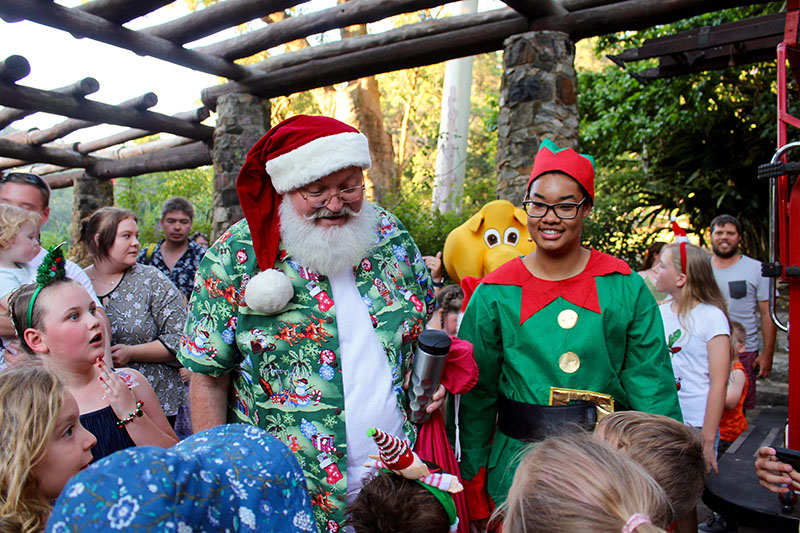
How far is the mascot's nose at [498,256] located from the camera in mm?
3582

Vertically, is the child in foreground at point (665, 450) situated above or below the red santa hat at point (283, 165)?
below

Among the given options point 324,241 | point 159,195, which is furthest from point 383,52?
point 159,195

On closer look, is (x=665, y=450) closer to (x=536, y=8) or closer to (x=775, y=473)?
(x=775, y=473)

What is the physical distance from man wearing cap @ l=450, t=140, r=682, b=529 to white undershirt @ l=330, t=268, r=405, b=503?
36 cm

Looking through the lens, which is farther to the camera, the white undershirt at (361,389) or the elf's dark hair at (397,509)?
the white undershirt at (361,389)

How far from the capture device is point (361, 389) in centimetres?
199

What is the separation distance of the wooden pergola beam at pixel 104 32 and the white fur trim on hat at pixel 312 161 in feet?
12.2

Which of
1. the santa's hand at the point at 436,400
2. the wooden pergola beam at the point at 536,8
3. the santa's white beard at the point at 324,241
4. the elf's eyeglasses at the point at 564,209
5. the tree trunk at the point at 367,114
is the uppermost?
the tree trunk at the point at 367,114

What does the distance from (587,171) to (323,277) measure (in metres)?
0.98

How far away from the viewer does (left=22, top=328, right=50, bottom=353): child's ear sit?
2.09 metres

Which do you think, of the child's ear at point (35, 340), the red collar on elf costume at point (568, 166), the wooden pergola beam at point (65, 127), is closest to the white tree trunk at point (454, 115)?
the wooden pergola beam at point (65, 127)

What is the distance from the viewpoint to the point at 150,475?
2.33ft

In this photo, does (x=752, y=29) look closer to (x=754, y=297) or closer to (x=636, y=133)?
(x=754, y=297)

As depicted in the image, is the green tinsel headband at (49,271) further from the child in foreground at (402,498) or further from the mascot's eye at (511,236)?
the mascot's eye at (511,236)
